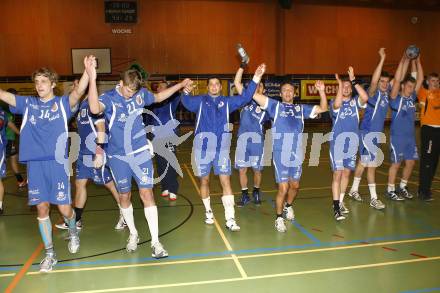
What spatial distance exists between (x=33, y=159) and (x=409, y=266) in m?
4.82

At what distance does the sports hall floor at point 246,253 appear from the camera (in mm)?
4535

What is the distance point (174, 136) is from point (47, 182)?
3.56m

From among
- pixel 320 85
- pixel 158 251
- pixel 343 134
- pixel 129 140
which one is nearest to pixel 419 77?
pixel 343 134

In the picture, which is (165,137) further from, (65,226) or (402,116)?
(402,116)

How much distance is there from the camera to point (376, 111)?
7.41 metres

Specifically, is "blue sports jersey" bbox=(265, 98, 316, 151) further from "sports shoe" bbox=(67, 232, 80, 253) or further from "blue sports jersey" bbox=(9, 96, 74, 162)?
"sports shoe" bbox=(67, 232, 80, 253)

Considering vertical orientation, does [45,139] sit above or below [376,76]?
below

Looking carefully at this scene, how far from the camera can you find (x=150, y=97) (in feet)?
17.5

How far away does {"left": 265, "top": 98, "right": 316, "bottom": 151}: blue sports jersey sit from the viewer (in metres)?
6.04

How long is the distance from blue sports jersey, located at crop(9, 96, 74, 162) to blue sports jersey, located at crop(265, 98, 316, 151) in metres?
3.04

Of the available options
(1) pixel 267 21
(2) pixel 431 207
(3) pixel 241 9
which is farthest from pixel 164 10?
(2) pixel 431 207

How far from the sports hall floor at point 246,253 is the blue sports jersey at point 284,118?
1.50 metres

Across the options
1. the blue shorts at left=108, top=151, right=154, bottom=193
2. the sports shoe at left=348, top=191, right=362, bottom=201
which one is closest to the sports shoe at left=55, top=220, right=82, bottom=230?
the blue shorts at left=108, top=151, right=154, bottom=193

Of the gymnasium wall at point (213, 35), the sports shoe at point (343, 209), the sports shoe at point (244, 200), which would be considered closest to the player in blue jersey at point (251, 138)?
the sports shoe at point (244, 200)
